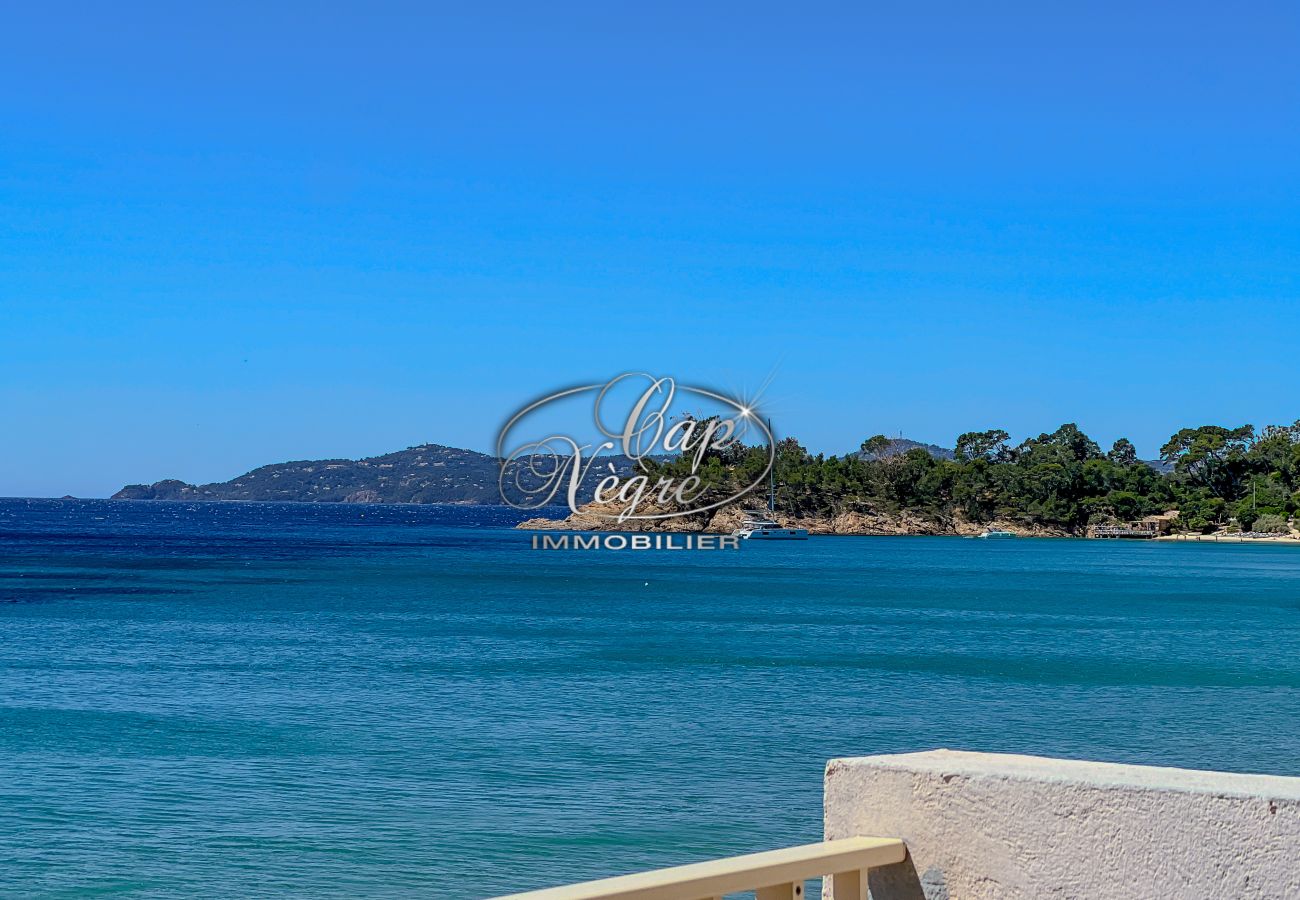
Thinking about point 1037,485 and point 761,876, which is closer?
point 761,876

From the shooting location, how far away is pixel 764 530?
17462 cm

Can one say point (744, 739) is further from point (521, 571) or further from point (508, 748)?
point (521, 571)

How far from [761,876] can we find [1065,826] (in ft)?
2.17

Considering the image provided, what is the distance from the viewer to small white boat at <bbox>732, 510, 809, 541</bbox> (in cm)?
17188

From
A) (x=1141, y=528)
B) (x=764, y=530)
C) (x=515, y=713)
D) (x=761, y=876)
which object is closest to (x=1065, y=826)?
(x=761, y=876)

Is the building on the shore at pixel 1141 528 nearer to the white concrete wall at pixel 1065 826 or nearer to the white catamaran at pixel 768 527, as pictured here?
the white catamaran at pixel 768 527

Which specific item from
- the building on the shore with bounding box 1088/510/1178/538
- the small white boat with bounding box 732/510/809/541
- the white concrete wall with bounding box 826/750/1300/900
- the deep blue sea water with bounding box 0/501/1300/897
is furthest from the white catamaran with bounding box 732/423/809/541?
the white concrete wall with bounding box 826/750/1300/900

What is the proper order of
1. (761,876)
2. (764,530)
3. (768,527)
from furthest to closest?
(768,527) < (764,530) < (761,876)

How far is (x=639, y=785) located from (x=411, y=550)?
339ft

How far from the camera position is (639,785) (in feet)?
60.5

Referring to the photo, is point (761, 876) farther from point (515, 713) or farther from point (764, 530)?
point (764, 530)

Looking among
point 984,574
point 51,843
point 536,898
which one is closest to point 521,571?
point 984,574

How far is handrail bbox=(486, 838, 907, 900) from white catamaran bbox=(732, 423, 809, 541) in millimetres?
163966

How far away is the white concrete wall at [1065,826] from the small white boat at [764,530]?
534ft
